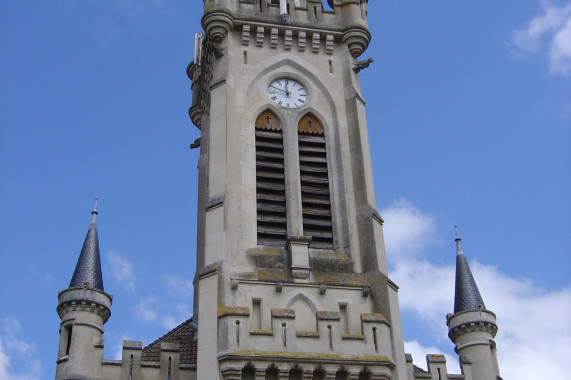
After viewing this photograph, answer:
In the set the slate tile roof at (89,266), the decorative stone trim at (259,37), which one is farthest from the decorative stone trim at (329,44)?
the slate tile roof at (89,266)

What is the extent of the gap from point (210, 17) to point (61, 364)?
38.3 ft

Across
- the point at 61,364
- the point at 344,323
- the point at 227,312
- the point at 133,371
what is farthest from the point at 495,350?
the point at 61,364

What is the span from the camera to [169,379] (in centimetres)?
2283

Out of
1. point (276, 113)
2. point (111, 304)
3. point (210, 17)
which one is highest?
point (210, 17)

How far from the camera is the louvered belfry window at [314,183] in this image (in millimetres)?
25453

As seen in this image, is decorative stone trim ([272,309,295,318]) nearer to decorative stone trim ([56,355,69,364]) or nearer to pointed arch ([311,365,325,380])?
pointed arch ([311,365,325,380])

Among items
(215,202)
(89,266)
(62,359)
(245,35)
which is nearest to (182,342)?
(89,266)

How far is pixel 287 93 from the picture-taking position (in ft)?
92.0

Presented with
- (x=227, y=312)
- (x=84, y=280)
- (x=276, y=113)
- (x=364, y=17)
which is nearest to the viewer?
(x=227, y=312)

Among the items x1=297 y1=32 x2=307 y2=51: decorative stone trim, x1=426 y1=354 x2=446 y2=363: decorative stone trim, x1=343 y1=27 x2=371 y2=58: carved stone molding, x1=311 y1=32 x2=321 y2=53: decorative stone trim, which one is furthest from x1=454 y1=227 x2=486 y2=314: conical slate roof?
x1=297 y1=32 x2=307 y2=51: decorative stone trim

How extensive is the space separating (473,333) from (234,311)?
7491 millimetres

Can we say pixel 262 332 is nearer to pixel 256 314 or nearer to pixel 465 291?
pixel 256 314

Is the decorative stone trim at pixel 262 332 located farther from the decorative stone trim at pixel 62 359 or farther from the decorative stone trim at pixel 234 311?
the decorative stone trim at pixel 62 359

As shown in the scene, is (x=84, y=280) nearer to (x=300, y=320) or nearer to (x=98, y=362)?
(x=98, y=362)
